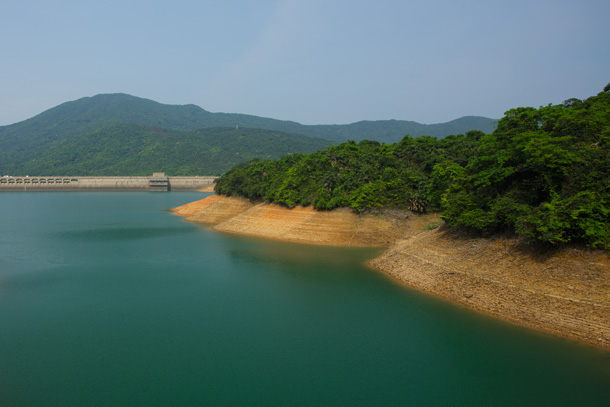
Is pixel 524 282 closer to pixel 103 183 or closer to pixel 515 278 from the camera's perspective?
pixel 515 278

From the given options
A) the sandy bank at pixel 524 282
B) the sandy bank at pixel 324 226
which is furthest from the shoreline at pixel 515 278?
the sandy bank at pixel 324 226

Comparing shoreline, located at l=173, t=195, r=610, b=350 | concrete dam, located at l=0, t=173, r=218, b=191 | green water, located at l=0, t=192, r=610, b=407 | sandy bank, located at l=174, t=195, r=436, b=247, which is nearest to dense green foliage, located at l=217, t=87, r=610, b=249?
shoreline, located at l=173, t=195, r=610, b=350

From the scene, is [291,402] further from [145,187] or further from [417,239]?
[145,187]

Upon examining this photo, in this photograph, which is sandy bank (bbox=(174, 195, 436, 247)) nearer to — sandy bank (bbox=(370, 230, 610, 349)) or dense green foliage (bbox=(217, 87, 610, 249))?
dense green foliage (bbox=(217, 87, 610, 249))

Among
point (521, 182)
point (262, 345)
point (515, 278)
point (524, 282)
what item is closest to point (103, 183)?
point (262, 345)

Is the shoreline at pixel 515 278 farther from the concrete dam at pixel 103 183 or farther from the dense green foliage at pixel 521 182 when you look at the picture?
the concrete dam at pixel 103 183
